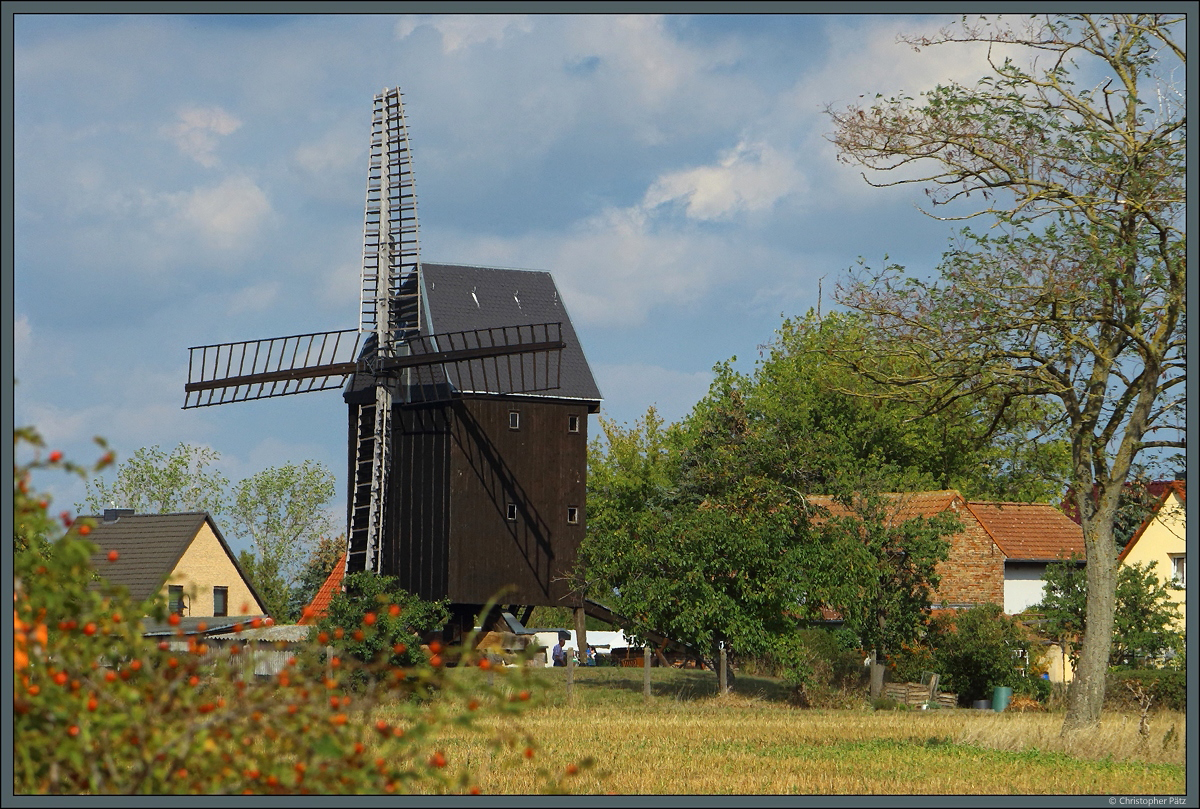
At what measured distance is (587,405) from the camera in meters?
41.0

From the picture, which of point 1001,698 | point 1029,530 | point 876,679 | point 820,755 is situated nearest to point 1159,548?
point 1029,530

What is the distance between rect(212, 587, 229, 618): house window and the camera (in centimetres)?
5084

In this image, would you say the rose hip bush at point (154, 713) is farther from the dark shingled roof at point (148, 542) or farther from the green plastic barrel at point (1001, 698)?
the dark shingled roof at point (148, 542)

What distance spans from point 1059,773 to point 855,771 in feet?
8.11

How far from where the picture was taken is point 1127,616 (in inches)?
1384

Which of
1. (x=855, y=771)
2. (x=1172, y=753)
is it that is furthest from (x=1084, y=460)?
(x=855, y=771)

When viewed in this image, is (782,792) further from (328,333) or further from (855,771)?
(328,333)

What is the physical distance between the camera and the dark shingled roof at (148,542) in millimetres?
46875

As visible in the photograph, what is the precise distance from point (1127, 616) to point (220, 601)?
3265cm

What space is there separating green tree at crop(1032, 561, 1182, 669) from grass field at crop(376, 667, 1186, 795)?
280 inches

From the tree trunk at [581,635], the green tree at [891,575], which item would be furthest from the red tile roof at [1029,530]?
the tree trunk at [581,635]

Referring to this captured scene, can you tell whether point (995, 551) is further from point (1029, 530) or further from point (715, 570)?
point (715, 570)

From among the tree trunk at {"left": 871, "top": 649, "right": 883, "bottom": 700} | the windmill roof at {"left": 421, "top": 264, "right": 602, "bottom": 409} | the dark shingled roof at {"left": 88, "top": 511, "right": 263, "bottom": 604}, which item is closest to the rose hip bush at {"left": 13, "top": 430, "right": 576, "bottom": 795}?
the tree trunk at {"left": 871, "top": 649, "right": 883, "bottom": 700}

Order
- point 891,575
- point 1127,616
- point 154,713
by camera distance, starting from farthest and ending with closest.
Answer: point 891,575 → point 1127,616 → point 154,713
